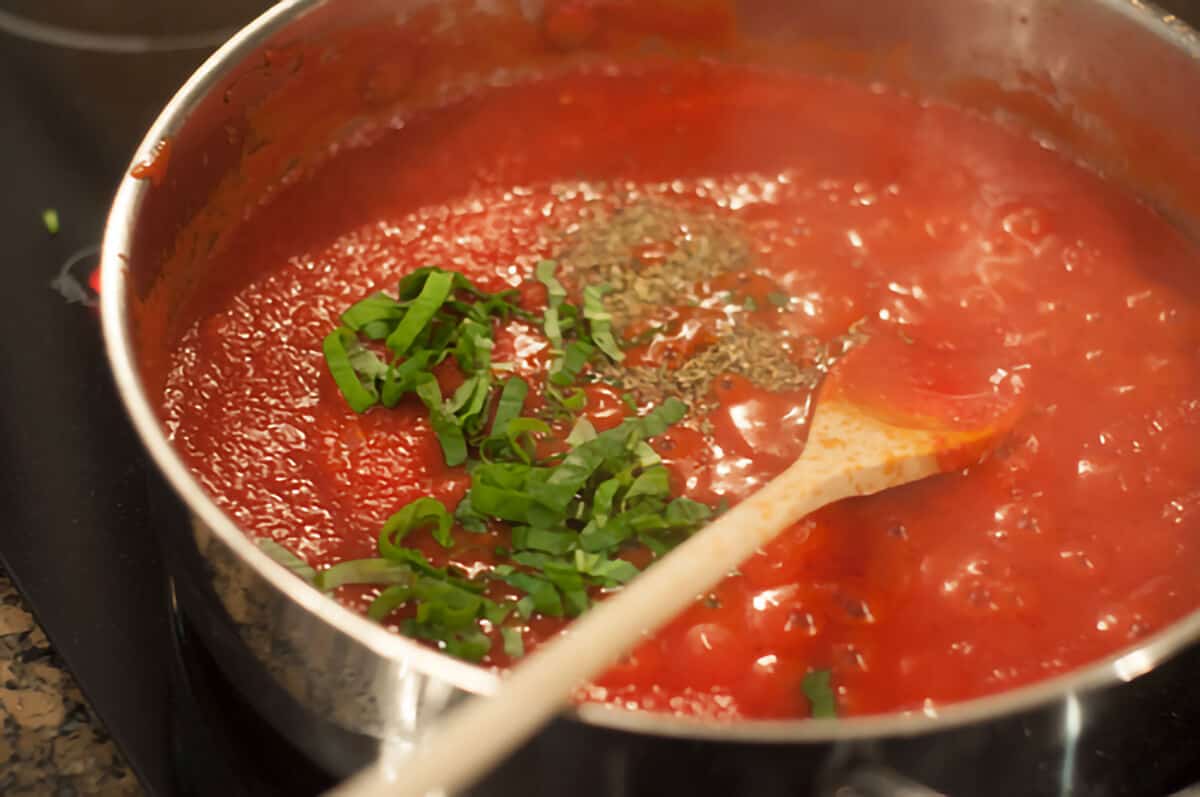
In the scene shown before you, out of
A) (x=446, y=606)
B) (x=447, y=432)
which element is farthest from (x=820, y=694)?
(x=447, y=432)

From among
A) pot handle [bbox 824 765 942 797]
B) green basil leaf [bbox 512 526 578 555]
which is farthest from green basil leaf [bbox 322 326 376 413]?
pot handle [bbox 824 765 942 797]

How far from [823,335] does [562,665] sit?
72 centimetres

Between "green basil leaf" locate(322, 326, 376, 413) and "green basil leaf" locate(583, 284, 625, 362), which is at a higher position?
"green basil leaf" locate(583, 284, 625, 362)

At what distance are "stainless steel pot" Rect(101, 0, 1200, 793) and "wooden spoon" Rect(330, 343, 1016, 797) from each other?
0.11 feet

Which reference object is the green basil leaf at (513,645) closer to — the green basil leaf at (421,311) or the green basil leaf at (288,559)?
the green basil leaf at (288,559)

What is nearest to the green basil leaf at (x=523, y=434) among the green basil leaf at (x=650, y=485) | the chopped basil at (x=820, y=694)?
the green basil leaf at (x=650, y=485)

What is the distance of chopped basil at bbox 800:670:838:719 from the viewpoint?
94 centimetres

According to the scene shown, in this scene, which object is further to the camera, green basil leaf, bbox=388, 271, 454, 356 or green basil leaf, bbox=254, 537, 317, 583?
green basil leaf, bbox=388, 271, 454, 356

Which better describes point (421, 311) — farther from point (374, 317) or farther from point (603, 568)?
point (603, 568)

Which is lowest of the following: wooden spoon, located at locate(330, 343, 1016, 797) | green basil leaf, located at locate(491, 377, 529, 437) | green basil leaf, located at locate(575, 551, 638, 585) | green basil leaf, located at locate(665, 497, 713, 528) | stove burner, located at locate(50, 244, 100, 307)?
stove burner, located at locate(50, 244, 100, 307)

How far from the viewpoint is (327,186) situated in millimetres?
1449

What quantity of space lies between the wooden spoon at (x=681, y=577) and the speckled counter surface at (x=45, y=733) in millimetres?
289

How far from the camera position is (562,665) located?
66 centimetres

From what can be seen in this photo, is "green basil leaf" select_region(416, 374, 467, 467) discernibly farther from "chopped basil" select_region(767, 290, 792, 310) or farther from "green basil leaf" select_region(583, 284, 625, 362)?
"chopped basil" select_region(767, 290, 792, 310)
